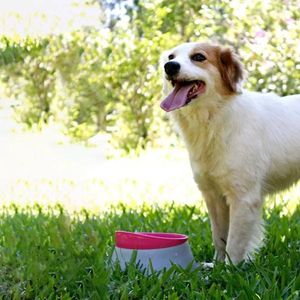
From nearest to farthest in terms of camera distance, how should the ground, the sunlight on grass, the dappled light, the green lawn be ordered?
the green lawn < the ground < the sunlight on grass < the dappled light

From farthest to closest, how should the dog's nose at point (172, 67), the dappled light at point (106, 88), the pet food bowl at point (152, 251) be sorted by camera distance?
the dappled light at point (106, 88), the dog's nose at point (172, 67), the pet food bowl at point (152, 251)

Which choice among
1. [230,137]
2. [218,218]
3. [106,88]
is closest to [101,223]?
[218,218]

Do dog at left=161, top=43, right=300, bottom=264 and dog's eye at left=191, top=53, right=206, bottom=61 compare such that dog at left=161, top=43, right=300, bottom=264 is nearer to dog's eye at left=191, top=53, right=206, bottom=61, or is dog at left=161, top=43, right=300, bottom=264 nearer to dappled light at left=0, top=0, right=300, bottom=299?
dog's eye at left=191, top=53, right=206, bottom=61

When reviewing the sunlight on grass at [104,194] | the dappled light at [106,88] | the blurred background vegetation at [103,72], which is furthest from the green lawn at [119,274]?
the blurred background vegetation at [103,72]

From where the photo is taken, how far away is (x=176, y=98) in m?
3.63

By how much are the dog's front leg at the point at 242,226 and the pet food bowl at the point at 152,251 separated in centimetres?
24

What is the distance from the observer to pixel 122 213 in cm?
537

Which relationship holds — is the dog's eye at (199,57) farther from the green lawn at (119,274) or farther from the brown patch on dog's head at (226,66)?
the green lawn at (119,274)

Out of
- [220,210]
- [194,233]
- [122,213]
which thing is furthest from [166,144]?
[220,210]

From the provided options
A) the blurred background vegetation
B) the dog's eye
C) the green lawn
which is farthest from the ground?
the dog's eye

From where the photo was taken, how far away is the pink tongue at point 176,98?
3.60 meters

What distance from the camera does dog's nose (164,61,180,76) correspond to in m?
3.59

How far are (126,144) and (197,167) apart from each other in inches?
250

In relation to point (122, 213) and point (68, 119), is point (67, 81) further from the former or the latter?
point (122, 213)
